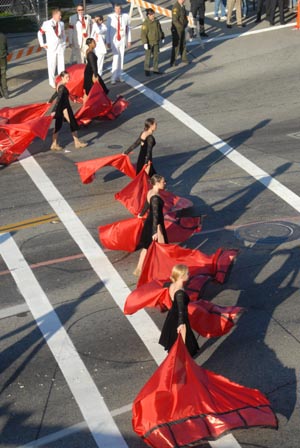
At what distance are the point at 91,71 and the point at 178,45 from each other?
5216mm

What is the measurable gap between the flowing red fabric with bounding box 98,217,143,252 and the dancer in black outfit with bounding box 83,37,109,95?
25.6 feet

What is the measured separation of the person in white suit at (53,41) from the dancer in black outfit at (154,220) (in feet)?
40.0

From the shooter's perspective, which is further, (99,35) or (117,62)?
(117,62)

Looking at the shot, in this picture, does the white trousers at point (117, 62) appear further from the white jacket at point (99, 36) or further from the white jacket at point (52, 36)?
the white jacket at point (52, 36)

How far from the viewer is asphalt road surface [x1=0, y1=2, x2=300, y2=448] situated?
10.3m

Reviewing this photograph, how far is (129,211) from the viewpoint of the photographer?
52.4 ft

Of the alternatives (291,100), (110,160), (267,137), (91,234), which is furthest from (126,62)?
(91,234)

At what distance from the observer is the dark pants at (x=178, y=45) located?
85.1ft

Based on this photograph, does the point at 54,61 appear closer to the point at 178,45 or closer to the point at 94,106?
the point at 178,45

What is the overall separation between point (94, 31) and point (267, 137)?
7.21m

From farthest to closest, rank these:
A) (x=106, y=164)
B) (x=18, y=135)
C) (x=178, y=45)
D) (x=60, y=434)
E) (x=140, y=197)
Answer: (x=178, y=45), (x=18, y=135), (x=106, y=164), (x=140, y=197), (x=60, y=434)

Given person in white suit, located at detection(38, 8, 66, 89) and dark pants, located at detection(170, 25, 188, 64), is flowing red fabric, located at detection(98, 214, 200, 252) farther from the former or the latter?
dark pants, located at detection(170, 25, 188, 64)

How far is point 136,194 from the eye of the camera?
15.5m

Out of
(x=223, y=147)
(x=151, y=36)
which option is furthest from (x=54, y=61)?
(x=223, y=147)
